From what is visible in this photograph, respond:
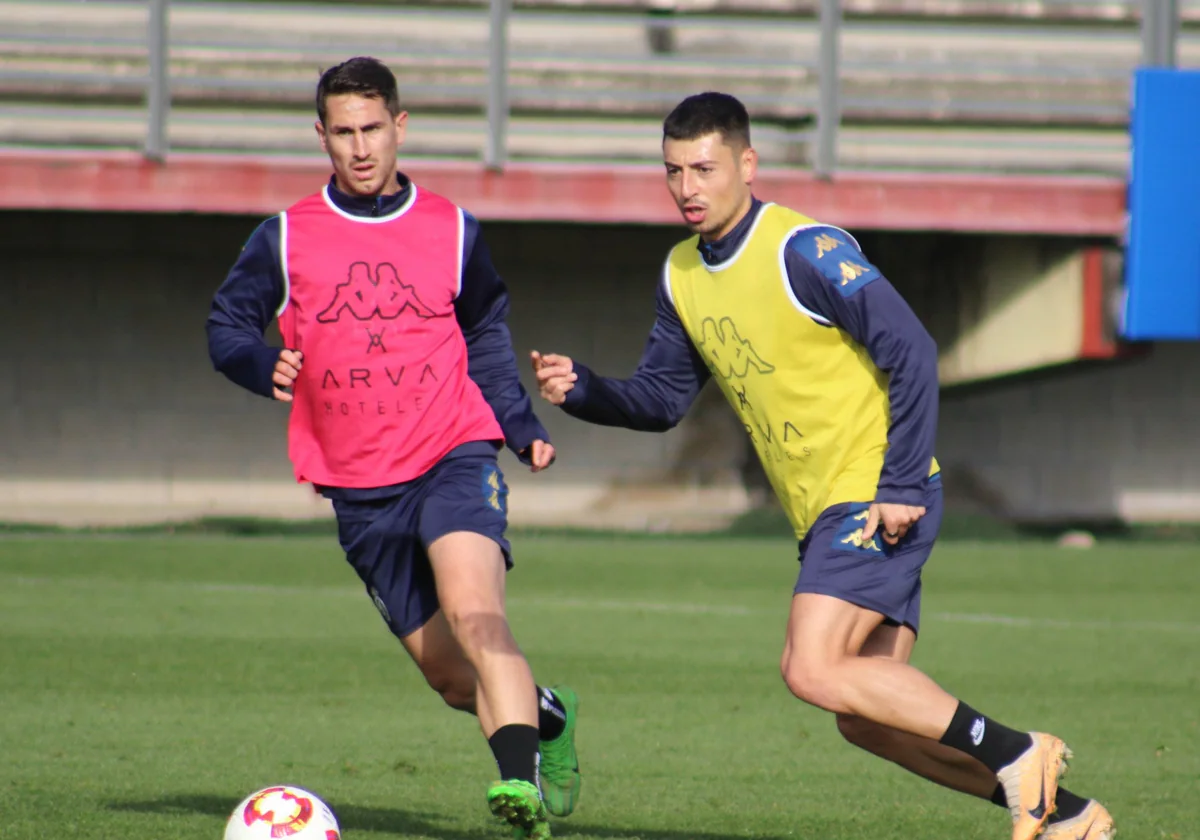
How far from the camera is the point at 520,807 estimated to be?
4.79m

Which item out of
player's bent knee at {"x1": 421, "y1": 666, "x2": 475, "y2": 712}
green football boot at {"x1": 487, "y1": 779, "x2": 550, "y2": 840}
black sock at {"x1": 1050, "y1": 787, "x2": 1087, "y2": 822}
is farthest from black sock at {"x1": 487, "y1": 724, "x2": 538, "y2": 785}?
black sock at {"x1": 1050, "y1": 787, "x2": 1087, "y2": 822}

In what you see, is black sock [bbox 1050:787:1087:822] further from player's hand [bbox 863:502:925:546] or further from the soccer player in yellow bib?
player's hand [bbox 863:502:925:546]

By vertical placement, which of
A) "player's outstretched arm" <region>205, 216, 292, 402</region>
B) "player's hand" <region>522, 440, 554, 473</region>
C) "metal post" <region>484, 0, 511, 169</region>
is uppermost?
"metal post" <region>484, 0, 511, 169</region>

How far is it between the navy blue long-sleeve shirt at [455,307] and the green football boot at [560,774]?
0.91 metres

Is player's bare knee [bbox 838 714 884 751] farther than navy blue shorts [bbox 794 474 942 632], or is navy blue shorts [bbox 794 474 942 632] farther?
player's bare knee [bbox 838 714 884 751]

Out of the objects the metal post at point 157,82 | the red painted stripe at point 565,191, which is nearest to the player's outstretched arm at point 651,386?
the red painted stripe at point 565,191

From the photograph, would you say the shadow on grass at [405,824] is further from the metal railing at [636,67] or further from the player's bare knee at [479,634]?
the metal railing at [636,67]

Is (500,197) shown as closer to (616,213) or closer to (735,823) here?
(616,213)

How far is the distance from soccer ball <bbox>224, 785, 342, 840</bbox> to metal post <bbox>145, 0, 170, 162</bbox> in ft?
39.0

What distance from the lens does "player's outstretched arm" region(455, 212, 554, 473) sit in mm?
5699

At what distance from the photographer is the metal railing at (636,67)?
16438 millimetres

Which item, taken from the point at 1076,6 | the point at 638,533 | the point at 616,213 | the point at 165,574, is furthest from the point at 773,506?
the point at 165,574

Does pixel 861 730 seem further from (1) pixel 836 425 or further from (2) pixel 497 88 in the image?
(2) pixel 497 88

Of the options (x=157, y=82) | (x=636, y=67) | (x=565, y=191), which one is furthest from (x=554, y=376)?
(x=636, y=67)
